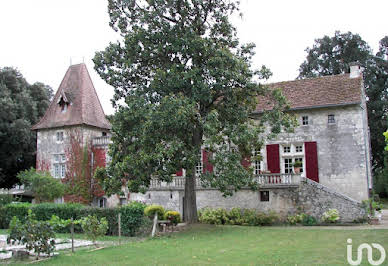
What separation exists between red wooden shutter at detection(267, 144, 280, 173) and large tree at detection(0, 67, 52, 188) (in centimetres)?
2020

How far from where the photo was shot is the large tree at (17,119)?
3322 centimetres

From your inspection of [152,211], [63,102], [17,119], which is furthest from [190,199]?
[17,119]

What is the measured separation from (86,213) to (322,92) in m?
14.7

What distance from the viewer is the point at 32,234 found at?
11.5 m

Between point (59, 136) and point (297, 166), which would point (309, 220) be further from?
point (59, 136)

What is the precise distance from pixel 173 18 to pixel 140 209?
875cm

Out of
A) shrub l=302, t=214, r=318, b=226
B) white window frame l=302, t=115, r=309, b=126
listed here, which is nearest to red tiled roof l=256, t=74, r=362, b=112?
white window frame l=302, t=115, r=309, b=126

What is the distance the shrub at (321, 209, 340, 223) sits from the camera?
2059cm

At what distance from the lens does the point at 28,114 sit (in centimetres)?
3578

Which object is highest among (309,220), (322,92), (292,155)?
(322,92)

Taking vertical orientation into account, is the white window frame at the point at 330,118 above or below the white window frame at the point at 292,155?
above

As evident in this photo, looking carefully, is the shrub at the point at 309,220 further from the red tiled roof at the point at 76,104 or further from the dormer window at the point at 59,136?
the dormer window at the point at 59,136

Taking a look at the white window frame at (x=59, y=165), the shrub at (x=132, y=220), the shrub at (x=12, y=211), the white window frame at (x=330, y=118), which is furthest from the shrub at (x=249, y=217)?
the white window frame at (x=59, y=165)

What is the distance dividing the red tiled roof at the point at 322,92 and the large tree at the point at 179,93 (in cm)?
449
